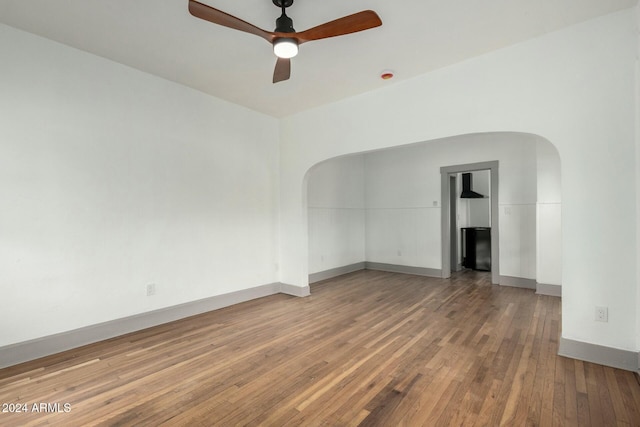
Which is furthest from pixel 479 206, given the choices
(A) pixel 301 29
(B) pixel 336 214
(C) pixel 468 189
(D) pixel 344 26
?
(D) pixel 344 26

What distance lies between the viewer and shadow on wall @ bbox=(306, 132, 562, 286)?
4.89 meters

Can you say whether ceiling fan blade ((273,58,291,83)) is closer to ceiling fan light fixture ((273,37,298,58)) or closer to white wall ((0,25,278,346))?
ceiling fan light fixture ((273,37,298,58))

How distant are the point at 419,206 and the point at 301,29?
4755 millimetres

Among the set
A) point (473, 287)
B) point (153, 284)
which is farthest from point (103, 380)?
point (473, 287)

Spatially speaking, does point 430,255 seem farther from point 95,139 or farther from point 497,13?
point 95,139

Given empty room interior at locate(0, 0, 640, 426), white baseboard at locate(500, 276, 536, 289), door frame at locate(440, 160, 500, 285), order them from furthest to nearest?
door frame at locate(440, 160, 500, 285), white baseboard at locate(500, 276, 536, 289), empty room interior at locate(0, 0, 640, 426)

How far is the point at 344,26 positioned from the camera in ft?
7.14

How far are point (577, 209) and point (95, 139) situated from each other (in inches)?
191

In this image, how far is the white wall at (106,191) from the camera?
110 inches

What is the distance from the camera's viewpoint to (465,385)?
7.61 feet

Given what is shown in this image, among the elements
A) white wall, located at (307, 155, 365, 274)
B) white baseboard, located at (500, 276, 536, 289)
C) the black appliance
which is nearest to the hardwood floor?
white baseboard, located at (500, 276, 536, 289)

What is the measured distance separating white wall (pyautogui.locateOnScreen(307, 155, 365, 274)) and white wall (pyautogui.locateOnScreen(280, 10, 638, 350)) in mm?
3214

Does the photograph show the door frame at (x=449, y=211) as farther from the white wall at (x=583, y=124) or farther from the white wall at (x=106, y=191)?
the white wall at (x=106, y=191)

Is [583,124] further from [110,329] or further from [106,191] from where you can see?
[110,329]
